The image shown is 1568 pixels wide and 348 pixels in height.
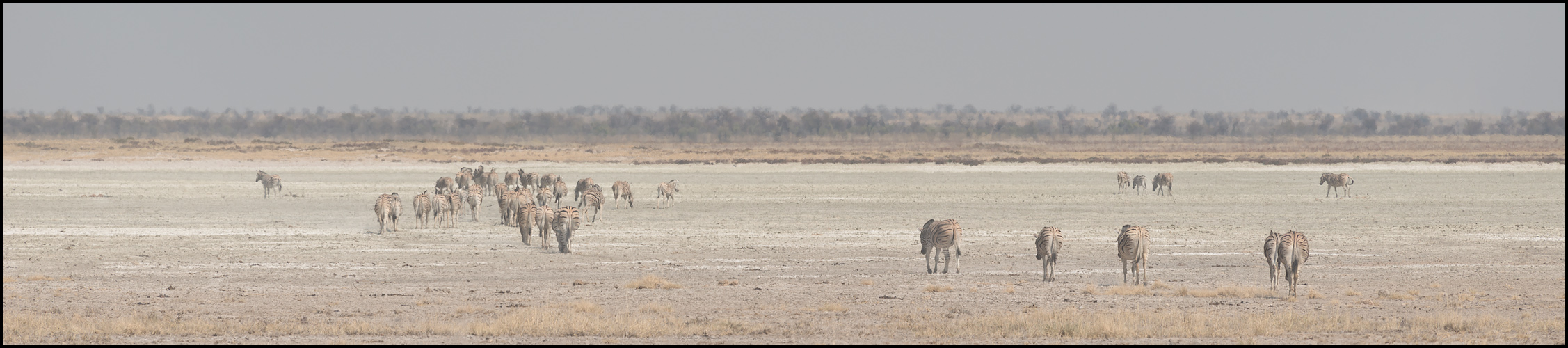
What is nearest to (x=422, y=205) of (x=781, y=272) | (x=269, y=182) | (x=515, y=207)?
(x=515, y=207)

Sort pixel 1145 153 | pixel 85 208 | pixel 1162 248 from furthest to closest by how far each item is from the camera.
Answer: pixel 1145 153
pixel 85 208
pixel 1162 248

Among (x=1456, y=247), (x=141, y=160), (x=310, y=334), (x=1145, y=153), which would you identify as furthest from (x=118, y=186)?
(x=1145, y=153)

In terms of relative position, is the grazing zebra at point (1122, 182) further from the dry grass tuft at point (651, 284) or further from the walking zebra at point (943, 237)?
the dry grass tuft at point (651, 284)

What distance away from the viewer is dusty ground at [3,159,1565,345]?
42.6 ft

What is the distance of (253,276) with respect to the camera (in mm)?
17672

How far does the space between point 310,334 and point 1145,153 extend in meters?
67.1

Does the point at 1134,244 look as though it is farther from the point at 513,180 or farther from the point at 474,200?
the point at 513,180

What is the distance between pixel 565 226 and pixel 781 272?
372 cm

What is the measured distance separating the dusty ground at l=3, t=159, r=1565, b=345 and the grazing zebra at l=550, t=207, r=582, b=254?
23 cm

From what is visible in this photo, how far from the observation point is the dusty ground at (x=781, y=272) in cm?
1298

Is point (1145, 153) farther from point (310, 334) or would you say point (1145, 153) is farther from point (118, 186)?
point (310, 334)

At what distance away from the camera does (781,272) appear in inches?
718

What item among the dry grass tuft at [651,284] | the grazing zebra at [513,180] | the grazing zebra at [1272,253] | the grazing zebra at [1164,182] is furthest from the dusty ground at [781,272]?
the grazing zebra at [513,180]

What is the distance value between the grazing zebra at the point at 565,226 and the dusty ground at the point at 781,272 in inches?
9.2
